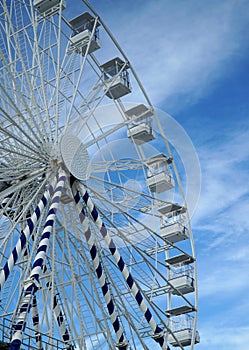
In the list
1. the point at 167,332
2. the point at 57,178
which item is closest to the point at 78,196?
the point at 57,178

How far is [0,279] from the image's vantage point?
12.8 metres

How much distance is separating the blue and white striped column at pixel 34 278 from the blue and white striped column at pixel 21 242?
1.00 ft

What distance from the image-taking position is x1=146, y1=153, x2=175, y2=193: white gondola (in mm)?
19469

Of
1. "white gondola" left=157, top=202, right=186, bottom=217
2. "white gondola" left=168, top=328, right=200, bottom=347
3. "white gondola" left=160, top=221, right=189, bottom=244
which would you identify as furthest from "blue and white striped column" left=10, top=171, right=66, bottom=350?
"white gondola" left=168, top=328, right=200, bottom=347

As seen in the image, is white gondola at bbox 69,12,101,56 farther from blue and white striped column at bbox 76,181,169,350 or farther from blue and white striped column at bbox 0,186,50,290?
blue and white striped column at bbox 0,186,50,290

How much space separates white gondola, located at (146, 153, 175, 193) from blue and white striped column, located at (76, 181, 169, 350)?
4353 millimetres

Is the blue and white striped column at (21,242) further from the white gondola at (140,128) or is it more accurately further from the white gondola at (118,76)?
the white gondola at (140,128)

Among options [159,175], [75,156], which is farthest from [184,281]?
[75,156]

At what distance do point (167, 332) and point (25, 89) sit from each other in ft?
25.1

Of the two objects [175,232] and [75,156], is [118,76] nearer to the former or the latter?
[75,156]

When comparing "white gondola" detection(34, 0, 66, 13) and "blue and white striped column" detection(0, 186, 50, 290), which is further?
"white gondola" detection(34, 0, 66, 13)

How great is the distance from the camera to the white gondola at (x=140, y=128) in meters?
19.5

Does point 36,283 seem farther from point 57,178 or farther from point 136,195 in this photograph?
point 136,195

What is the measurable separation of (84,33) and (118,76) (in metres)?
1.58
